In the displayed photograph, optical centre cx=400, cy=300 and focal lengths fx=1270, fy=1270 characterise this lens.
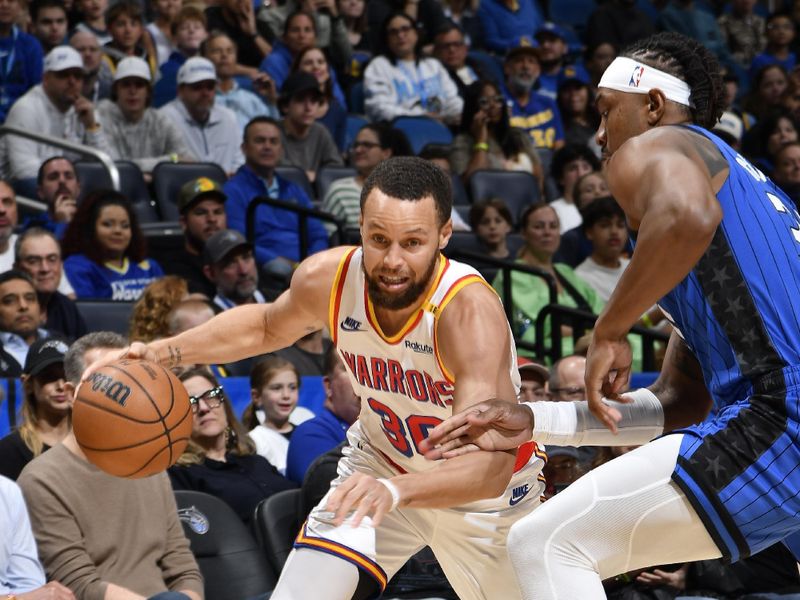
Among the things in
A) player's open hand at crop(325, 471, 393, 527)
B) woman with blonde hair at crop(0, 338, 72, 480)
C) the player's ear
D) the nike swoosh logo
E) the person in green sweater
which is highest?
the player's ear

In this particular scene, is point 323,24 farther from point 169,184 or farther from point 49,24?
point 169,184

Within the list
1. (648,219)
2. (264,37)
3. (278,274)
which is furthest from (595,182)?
(648,219)

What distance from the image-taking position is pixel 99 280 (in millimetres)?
7953

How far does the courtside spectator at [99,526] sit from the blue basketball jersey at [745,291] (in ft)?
7.85

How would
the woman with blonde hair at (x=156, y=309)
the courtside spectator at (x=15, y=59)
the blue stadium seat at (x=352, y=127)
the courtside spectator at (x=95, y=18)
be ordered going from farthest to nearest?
1. the blue stadium seat at (x=352, y=127)
2. the courtside spectator at (x=95, y=18)
3. the courtside spectator at (x=15, y=59)
4. the woman with blonde hair at (x=156, y=309)

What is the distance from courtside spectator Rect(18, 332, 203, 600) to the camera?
4.93m

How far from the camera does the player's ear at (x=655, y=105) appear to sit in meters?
3.55

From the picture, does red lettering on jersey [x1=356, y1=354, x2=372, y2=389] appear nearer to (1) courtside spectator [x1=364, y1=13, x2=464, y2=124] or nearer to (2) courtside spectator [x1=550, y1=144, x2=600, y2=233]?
(2) courtside spectator [x1=550, y1=144, x2=600, y2=233]

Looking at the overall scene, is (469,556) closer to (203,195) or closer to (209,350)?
(209,350)

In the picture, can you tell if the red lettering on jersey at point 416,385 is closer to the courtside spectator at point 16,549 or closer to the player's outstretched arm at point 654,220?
the player's outstretched arm at point 654,220

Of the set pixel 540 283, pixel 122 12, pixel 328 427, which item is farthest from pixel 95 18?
pixel 328 427

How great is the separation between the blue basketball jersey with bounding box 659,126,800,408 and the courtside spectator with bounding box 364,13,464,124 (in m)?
8.13

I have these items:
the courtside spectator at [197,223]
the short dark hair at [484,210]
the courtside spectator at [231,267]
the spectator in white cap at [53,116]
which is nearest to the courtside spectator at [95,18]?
the spectator in white cap at [53,116]

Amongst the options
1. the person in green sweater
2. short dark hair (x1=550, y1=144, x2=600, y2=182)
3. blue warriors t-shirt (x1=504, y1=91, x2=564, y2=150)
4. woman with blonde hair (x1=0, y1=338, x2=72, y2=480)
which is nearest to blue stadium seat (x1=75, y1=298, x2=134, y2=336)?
woman with blonde hair (x1=0, y1=338, x2=72, y2=480)
